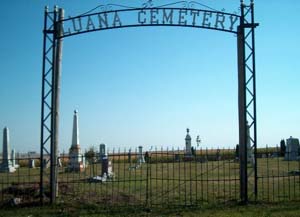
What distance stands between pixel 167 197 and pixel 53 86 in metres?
4.44

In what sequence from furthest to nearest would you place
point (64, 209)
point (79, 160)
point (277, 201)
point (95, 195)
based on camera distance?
point (79, 160)
point (95, 195)
point (277, 201)
point (64, 209)

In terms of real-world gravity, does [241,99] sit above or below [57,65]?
below

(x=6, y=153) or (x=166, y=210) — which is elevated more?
(x=6, y=153)

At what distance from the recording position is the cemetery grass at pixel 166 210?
365 inches

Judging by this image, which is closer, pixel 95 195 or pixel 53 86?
pixel 53 86

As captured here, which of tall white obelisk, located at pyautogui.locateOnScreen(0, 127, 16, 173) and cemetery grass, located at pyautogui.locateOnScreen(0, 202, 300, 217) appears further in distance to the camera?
tall white obelisk, located at pyautogui.locateOnScreen(0, 127, 16, 173)

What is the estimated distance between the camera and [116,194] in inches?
473

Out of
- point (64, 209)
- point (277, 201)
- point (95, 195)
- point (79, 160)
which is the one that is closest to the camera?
point (64, 209)

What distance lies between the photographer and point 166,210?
9.73 metres

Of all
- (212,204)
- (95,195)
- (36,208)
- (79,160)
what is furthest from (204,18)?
(79,160)

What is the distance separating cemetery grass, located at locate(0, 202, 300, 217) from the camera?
927cm

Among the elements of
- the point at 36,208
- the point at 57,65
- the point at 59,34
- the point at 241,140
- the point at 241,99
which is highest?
the point at 59,34

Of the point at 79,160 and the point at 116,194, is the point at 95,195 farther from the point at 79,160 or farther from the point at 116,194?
the point at 79,160

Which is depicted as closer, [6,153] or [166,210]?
[166,210]
